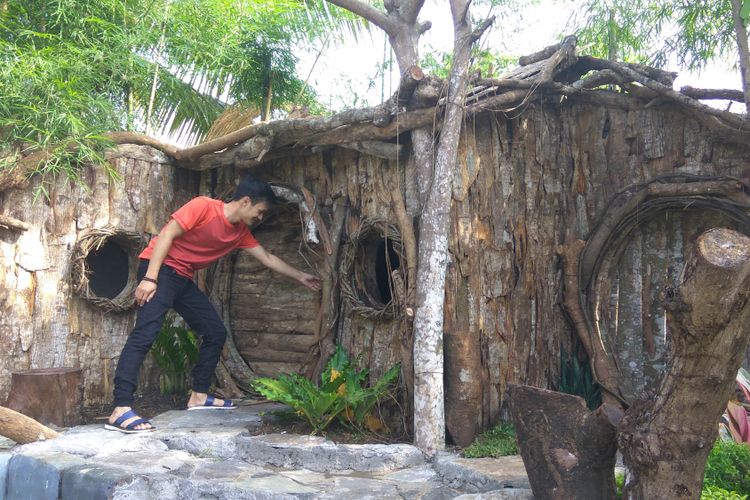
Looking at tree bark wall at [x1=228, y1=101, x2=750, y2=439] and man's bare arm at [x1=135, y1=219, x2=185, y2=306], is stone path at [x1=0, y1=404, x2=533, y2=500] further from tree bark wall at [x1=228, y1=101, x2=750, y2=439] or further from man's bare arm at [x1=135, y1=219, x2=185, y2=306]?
man's bare arm at [x1=135, y1=219, x2=185, y2=306]

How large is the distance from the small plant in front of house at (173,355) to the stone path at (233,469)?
50.8 inches

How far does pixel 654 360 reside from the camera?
17.7ft

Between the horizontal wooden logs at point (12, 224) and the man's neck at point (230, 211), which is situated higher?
the man's neck at point (230, 211)

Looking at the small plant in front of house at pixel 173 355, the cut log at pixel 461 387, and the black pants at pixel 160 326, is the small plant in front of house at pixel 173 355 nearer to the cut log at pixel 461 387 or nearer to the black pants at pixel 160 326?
the black pants at pixel 160 326

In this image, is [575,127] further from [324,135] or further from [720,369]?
[720,369]

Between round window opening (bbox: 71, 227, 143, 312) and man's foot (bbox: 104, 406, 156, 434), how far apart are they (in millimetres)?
1358

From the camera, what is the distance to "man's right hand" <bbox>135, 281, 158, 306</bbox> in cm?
530

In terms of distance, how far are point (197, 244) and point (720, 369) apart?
4121mm

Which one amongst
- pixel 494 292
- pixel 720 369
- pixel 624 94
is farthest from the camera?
pixel 624 94

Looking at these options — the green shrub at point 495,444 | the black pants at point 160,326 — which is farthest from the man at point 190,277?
the green shrub at point 495,444

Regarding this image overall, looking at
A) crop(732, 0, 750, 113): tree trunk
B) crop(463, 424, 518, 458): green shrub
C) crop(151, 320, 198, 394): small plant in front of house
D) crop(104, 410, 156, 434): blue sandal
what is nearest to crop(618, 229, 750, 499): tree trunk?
crop(463, 424, 518, 458): green shrub

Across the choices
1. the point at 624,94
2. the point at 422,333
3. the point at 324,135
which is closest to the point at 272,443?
the point at 422,333

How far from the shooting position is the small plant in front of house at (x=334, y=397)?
193 inches

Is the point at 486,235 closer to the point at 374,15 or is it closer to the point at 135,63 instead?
the point at 374,15
